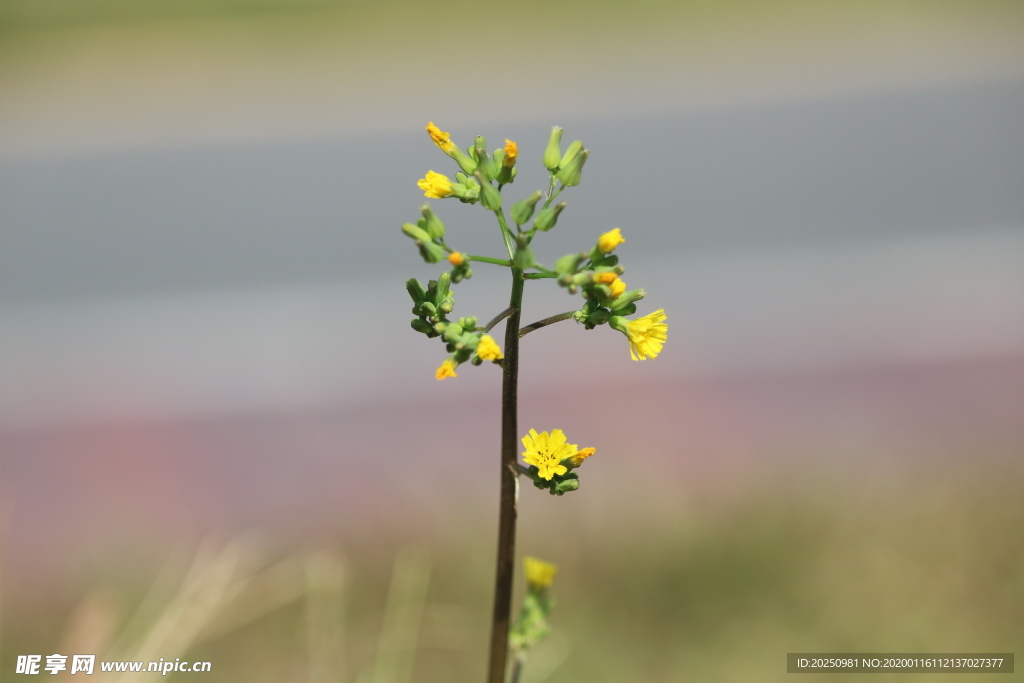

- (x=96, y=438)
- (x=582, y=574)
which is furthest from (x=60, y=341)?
(x=582, y=574)

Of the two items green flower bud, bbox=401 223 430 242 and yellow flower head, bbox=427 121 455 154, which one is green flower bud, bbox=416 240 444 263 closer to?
green flower bud, bbox=401 223 430 242

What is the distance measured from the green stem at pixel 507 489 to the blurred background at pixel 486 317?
68cm

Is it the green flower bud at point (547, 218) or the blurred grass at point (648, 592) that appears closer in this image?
the green flower bud at point (547, 218)

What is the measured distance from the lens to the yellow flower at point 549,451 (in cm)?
94

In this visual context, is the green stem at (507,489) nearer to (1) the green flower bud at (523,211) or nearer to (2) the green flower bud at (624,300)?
(1) the green flower bud at (523,211)

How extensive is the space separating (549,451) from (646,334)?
217 mm

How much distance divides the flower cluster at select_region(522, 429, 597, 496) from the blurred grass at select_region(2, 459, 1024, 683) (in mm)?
743

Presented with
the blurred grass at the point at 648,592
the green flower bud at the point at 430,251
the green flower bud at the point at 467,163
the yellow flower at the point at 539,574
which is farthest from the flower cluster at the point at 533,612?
the blurred grass at the point at 648,592

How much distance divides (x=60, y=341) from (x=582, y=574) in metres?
3.51

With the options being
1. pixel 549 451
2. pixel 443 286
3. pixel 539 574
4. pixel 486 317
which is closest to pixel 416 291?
pixel 443 286

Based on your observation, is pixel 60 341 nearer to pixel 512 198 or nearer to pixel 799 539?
pixel 512 198

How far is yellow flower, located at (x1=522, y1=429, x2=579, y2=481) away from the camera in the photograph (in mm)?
939

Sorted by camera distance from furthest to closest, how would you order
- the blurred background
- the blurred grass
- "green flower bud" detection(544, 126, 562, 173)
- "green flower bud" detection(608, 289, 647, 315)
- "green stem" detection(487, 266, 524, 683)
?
the blurred background, the blurred grass, "green flower bud" detection(544, 126, 562, 173), "green flower bud" detection(608, 289, 647, 315), "green stem" detection(487, 266, 524, 683)

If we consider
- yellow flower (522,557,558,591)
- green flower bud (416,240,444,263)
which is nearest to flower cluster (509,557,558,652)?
yellow flower (522,557,558,591)
